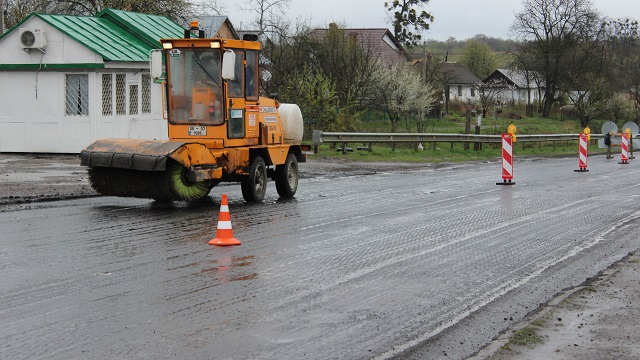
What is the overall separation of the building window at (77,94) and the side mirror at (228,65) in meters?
12.1

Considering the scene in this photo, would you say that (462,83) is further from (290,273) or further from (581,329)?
(581,329)

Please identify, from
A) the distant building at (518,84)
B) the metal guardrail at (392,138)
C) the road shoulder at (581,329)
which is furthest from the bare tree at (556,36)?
the road shoulder at (581,329)

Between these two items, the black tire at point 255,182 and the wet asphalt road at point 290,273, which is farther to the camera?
the black tire at point 255,182

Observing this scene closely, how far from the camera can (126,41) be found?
95.3 feet

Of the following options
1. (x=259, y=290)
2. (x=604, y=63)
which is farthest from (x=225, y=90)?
(x=604, y=63)

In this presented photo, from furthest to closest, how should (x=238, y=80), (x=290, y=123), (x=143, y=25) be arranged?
(x=143, y=25) < (x=290, y=123) < (x=238, y=80)

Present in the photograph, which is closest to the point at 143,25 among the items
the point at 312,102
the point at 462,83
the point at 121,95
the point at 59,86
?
the point at 121,95

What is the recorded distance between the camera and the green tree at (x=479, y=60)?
11781cm

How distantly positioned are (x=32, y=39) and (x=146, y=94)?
410 centimetres

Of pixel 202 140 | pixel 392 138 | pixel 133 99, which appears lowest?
pixel 392 138

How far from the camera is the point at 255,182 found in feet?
56.0

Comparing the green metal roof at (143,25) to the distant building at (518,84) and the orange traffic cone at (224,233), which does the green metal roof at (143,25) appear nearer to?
the orange traffic cone at (224,233)

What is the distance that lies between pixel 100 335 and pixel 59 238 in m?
5.05

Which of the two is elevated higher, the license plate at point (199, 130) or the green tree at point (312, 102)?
the green tree at point (312, 102)
